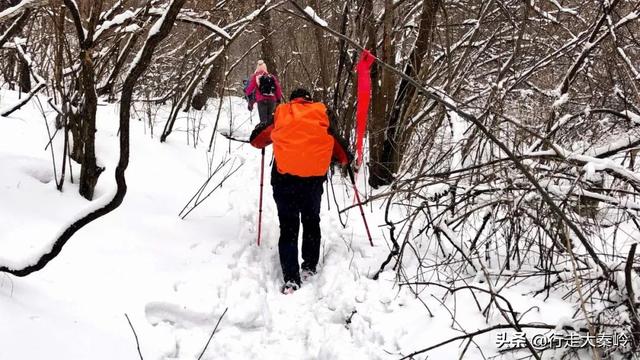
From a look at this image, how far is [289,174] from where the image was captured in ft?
14.1

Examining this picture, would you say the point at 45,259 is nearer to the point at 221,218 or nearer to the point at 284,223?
the point at 284,223

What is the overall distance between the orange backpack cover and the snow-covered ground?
0.94 m

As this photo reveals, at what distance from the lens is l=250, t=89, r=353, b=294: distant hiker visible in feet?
13.7

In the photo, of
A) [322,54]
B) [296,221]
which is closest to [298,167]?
[296,221]

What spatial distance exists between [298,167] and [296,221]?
522 mm

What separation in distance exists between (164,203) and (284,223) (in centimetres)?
142

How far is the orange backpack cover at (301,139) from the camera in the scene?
4164 millimetres

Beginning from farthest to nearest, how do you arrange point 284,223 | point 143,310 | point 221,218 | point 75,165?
point 221,218 → point 75,165 → point 284,223 → point 143,310

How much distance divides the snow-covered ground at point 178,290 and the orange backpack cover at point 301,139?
3.08ft

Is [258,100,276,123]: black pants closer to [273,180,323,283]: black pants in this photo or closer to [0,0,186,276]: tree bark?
[273,180,323,283]: black pants

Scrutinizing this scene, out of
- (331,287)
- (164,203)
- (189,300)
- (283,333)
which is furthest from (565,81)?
(164,203)

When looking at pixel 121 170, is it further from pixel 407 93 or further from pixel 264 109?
pixel 264 109

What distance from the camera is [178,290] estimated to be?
3.63 meters

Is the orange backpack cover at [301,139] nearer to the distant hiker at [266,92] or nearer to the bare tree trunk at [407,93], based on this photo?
the bare tree trunk at [407,93]
